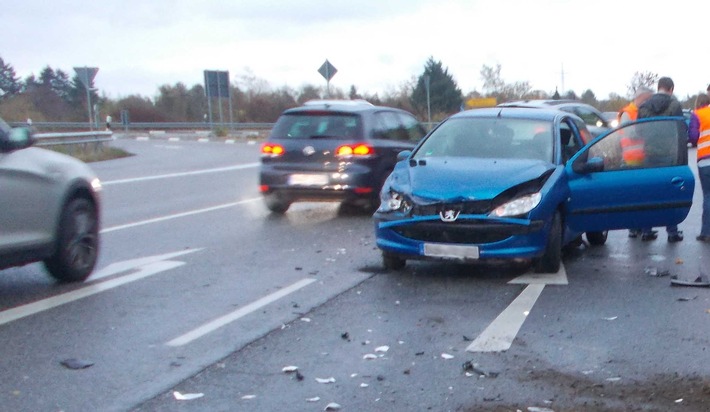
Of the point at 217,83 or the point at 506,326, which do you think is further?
the point at 217,83

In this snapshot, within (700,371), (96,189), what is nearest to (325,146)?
(96,189)

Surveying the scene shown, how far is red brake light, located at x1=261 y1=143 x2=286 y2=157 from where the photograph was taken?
1351 centimetres

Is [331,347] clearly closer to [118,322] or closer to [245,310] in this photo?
[245,310]

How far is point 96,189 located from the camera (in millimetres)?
8742

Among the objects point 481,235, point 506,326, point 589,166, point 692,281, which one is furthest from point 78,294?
point 692,281

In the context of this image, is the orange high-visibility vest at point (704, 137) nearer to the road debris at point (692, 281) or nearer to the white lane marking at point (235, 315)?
the road debris at point (692, 281)

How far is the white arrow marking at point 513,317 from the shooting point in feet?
19.9

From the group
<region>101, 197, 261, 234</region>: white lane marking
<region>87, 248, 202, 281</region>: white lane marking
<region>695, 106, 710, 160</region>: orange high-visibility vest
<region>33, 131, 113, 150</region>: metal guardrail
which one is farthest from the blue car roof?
<region>33, 131, 113, 150</region>: metal guardrail

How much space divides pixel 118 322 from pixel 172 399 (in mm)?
2001

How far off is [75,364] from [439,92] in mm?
54239

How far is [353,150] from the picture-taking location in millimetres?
13289

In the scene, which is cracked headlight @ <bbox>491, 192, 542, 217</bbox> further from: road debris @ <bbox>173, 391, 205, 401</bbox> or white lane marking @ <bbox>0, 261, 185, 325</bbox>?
road debris @ <bbox>173, 391, 205, 401</bbox>

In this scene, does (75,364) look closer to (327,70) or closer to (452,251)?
(452,251)

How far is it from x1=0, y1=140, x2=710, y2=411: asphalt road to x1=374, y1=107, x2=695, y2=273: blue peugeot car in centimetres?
38
